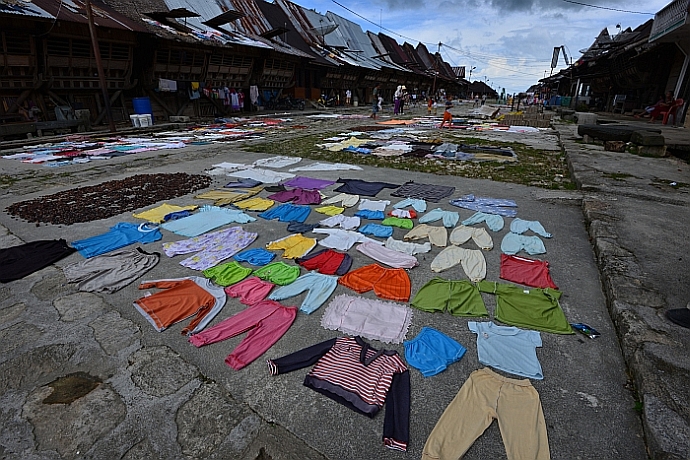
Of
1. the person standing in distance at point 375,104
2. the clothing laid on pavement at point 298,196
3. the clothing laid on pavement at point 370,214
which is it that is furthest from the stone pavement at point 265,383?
the person standing in distance at point 375,104

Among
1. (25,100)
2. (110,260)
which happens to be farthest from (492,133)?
(25,100)

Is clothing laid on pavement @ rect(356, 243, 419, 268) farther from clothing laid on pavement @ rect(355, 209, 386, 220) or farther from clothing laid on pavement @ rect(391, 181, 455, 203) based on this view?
clothing laid on pavement @ rect(391, 181, 455, 203)

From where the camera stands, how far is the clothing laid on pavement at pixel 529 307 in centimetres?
282

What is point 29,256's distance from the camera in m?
3.88

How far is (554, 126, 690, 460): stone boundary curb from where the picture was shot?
181 centimetres

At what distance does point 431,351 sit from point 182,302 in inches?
86.0

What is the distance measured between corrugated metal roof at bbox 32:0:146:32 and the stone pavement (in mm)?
14773

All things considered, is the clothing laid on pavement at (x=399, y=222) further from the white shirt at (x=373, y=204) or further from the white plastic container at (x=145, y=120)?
the white plastic container at (x=145, y=120)

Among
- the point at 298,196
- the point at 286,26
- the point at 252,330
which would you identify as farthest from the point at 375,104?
the point at 252,330

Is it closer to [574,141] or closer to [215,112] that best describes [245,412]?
[574,141]

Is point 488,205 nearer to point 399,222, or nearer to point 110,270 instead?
point 399,222

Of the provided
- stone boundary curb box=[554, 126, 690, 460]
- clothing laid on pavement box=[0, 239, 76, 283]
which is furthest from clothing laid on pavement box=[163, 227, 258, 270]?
stone boundary curb box=[554, 126, 690, 460]

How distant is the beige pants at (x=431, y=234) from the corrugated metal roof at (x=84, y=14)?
16.1 meters

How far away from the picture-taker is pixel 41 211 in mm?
5332
